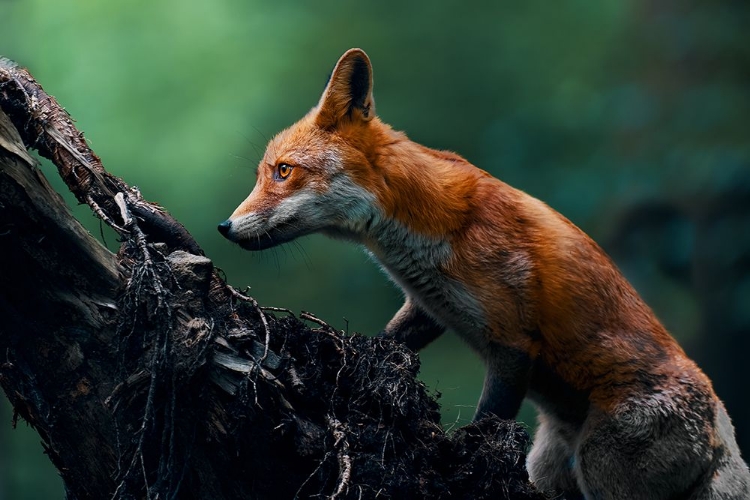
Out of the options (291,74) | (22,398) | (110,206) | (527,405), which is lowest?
(527,405)

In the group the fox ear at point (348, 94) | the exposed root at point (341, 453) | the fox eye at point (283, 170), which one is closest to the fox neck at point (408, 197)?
the fox ear at point (348, 94)

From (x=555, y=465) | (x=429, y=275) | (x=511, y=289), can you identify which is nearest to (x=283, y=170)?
(x=429, y=275)

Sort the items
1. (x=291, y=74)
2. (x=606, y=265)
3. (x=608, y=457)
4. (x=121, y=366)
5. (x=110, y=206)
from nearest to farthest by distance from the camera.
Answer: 1. (x=121, y=366)
2. (x=110, y=206)
3. (x=608, y=457)
4. (x=606, y=265)
5. (x=291, y=74)

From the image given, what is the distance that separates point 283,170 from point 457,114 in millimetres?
2815

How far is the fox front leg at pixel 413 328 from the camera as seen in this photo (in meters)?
3.21

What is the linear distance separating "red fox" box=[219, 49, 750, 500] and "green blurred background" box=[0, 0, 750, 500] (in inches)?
82.1

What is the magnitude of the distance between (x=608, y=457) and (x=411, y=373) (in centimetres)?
93

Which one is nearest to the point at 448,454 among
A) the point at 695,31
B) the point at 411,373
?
the point at 411,373

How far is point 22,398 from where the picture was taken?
2.13 meters

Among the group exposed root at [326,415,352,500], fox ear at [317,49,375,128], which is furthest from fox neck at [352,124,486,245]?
exposed root at [326,415,352,500]

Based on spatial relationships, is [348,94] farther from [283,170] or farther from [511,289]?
[511,289]

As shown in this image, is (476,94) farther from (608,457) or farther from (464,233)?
(608,457)

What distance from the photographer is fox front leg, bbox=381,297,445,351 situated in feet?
10.5

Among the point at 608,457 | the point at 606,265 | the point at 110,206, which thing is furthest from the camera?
the point at 606,265
